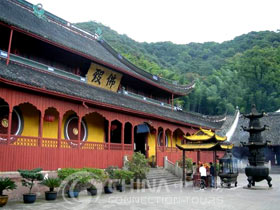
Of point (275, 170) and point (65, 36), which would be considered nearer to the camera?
point (65, 36)

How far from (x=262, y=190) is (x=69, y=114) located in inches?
413

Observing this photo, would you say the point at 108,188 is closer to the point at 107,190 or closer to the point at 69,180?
the point at 107,190

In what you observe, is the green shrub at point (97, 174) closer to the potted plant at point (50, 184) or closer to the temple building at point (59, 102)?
the temple building at point (59, 102)

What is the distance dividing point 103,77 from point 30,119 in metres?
6.67

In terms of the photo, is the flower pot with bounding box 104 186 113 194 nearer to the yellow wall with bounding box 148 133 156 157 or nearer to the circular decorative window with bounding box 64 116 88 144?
the circular decorative window with bounding box 64 116 88 144

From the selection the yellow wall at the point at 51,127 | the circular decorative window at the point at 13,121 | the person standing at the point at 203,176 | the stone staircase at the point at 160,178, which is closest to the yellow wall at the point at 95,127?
the yellow wall at the point at 51,127

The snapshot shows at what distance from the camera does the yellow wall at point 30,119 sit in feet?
43.9

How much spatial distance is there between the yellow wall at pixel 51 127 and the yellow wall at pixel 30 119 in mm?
537

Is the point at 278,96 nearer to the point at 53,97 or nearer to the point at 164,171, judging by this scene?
the point at 164,171

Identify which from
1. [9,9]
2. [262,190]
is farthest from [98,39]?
[262,190]

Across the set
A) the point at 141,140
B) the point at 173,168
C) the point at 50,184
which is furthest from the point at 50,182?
the point at 141,140

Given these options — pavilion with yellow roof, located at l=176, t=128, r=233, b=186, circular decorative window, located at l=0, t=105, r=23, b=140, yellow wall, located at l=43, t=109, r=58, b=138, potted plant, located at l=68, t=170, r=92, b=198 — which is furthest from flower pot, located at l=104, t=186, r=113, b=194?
pavilion with yellow roof, located at l=176, t=128, r=233, b=186

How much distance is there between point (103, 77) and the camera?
19266 millimetres

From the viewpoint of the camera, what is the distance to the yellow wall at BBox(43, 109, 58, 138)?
565 inches
